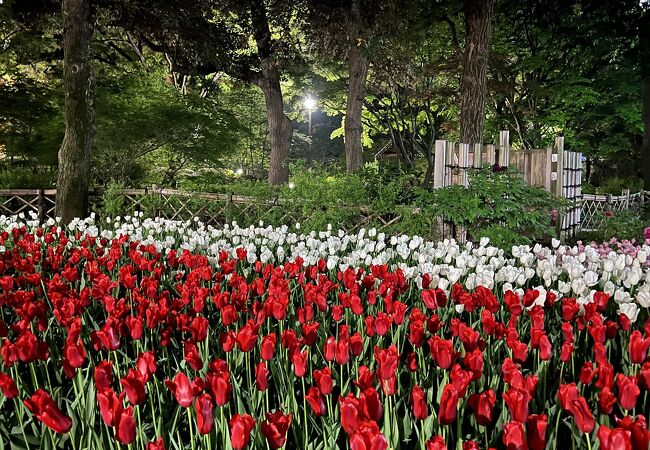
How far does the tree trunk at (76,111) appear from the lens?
12047mm

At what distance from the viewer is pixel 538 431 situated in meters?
1.61

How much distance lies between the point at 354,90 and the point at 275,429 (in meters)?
14.3

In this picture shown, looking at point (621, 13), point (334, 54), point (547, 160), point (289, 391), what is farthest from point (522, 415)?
point (621, 13)

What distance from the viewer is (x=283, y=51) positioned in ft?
57.2

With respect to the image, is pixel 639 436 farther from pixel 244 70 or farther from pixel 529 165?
pixel 244 70

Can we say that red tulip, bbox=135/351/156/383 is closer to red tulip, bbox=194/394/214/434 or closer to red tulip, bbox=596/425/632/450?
red tulip, bbox=194/394/214/434

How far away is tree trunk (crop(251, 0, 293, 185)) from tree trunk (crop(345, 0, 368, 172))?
2126 mm

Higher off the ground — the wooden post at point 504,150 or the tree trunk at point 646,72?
the tree trunk at point 646,72

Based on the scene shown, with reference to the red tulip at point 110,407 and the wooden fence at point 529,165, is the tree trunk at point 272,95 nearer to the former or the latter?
the wooden fence at point 529,165

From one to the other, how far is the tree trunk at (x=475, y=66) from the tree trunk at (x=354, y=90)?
10.1 feet

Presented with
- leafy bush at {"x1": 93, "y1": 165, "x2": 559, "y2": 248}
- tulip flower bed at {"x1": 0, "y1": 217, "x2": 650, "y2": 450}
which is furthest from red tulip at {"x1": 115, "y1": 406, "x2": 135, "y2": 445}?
leafy bush at {"x1": 93, "y1": 165, "x2": 559, "y2": 248}

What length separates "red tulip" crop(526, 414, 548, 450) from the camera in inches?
63.0

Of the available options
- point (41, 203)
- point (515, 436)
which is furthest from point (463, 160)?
point (41, 203)

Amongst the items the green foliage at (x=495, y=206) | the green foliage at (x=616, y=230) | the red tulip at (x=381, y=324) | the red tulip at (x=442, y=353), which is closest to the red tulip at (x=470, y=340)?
the red tulip at (x=442, y=353)
